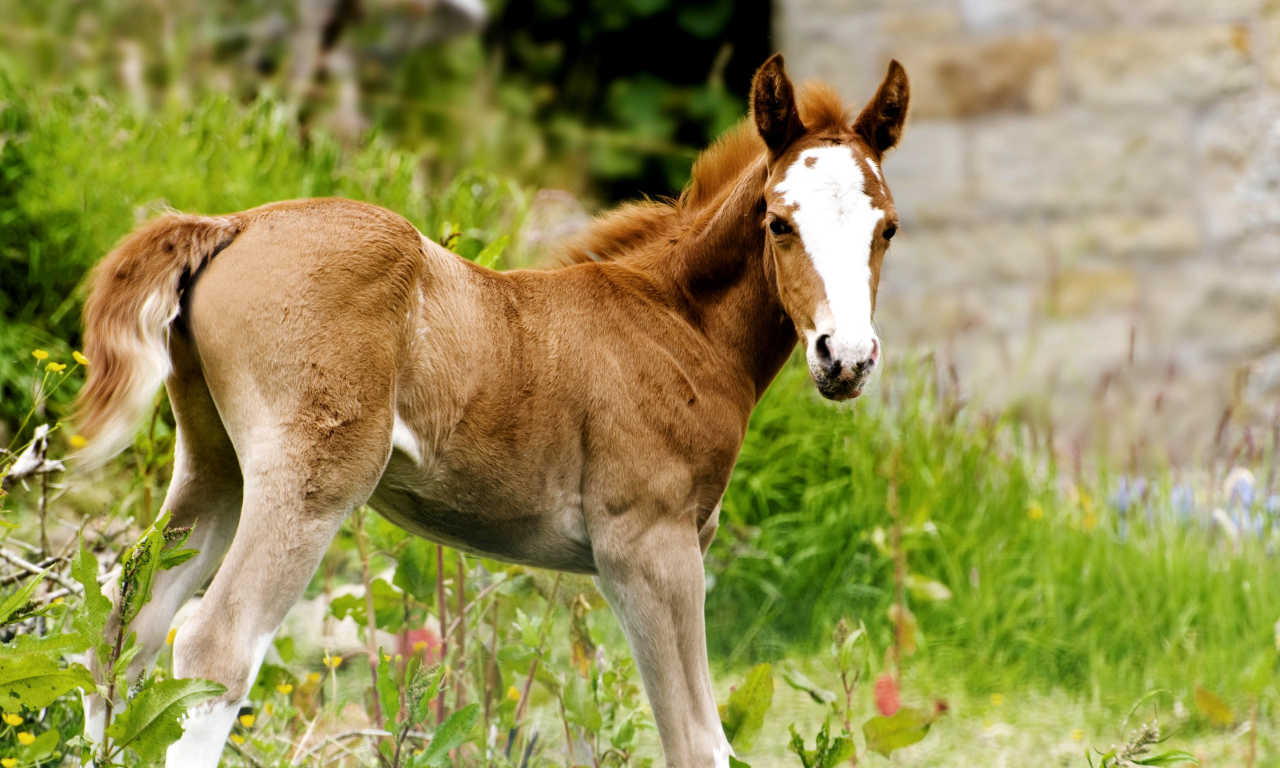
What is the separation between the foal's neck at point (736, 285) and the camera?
7.47 feet

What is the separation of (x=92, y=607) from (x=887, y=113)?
1.59 meters

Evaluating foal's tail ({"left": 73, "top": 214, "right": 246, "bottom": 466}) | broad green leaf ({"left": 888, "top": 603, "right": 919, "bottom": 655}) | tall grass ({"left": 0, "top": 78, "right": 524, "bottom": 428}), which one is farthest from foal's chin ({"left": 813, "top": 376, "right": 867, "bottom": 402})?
tall grass ({"left": 0, "top": 78, "right": 524, "bottom": 428})

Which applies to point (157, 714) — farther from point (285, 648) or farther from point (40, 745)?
point (285, 648)

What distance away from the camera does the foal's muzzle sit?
1.89m

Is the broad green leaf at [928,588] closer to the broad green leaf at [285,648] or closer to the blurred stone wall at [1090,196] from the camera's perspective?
the broad green leaf at [285,648]

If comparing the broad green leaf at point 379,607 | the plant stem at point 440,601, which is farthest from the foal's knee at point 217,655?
the broad green leaf at point 379,607

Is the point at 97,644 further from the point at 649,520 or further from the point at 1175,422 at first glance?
the point at 1175,422

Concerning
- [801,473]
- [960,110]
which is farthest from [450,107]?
[801,473]

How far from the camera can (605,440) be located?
213cm

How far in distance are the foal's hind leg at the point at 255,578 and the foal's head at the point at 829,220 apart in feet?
2.52

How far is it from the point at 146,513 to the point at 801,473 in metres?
2.17

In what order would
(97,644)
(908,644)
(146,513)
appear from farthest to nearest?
1. (908,644)
2. (146,513)
3. (97,644)

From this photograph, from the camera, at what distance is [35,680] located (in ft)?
6.15

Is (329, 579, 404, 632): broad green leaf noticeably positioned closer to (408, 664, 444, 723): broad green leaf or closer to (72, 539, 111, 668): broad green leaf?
(408, 664, 444, 723): broad green leaf
